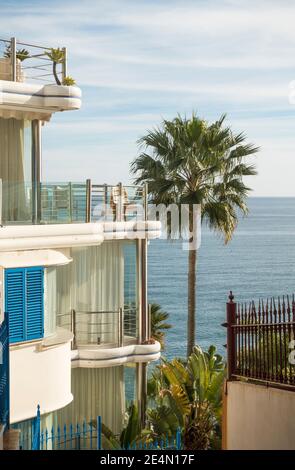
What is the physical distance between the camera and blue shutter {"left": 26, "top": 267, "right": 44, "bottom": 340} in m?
20.3

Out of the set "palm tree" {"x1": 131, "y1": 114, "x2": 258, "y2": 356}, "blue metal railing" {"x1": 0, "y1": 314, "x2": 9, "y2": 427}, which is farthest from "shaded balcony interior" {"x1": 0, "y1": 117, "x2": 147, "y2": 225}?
"palm tree" {"x1": 131, "y1": 114, "x2": 258, "y2": 356}

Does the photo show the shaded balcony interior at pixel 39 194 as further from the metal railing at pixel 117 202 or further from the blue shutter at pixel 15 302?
the blue shutter at pixel 15 302

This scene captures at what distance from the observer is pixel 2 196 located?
20.0 metres

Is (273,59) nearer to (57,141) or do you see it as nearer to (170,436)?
(57,141)

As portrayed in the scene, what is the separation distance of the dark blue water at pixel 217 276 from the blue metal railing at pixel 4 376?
252 feet

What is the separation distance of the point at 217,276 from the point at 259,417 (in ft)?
426

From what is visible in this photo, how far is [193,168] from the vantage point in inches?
1389

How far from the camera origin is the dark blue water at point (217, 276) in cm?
10681

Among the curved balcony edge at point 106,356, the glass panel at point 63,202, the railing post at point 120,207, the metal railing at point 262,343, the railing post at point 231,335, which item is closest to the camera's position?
the metal railing at point 262,343

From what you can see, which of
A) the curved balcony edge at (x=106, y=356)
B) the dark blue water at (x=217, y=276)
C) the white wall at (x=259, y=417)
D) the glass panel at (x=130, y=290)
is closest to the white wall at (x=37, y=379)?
the curved balcony edge at (x=106, y=356)

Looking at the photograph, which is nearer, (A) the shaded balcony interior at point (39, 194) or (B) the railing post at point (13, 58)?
→ (A) the shaded balcony interior at point (39, 194)

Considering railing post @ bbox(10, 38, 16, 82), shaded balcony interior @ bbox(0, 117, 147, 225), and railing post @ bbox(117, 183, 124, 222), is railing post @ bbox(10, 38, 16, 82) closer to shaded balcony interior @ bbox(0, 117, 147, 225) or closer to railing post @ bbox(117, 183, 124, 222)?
shaded balcony interior @ bbox(0, 117, 147, 225)

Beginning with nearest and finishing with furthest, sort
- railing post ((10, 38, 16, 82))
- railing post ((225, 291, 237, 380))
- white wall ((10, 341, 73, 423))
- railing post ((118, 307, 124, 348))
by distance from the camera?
1. railing post ((225, 291, 237, 380))
2. white wall ((10, 341, 73, 423))
3. railing post ((10, 38, 16, 82))
4. railing post ((118, 307, 124, 348))

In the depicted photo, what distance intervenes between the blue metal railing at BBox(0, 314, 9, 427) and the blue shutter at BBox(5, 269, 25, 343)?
5.28m
